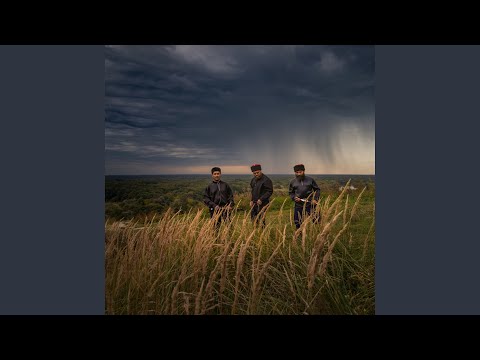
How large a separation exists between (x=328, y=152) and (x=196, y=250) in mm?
2154

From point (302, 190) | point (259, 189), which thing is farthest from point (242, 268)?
point (302, 190)

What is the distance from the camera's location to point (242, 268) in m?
4.37

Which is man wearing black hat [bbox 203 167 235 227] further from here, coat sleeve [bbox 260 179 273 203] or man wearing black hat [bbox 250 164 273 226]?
coat sleeve [bbox 260 179 273 203]

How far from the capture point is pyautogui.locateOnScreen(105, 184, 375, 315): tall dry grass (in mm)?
4504

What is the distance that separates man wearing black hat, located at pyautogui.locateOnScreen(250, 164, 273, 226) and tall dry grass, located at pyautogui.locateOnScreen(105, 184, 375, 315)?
22cm

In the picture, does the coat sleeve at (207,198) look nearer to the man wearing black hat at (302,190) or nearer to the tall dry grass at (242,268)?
the tall dry grass at (242,268)

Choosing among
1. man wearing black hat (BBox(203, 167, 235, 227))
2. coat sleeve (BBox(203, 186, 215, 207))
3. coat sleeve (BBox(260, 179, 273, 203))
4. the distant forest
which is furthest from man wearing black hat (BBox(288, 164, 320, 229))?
coat sleeve (BBox(203, 186, 215, 207))

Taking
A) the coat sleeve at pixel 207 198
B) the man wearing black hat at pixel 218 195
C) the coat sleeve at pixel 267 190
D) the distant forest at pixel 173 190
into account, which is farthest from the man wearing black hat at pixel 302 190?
the coat sleeve at pixel 207 198

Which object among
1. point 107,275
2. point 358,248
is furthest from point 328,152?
point 107,275

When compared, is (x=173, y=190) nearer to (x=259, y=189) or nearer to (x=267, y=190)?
(x=259, y=189)

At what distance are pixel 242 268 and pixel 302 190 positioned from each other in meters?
1.57

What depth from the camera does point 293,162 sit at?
537 cm

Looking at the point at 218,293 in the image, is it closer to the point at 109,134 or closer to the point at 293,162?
the point at 293,162

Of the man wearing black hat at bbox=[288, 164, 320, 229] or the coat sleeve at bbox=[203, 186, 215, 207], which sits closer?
the man wearing black hat at bbox=[288, 164, 320, 229]
